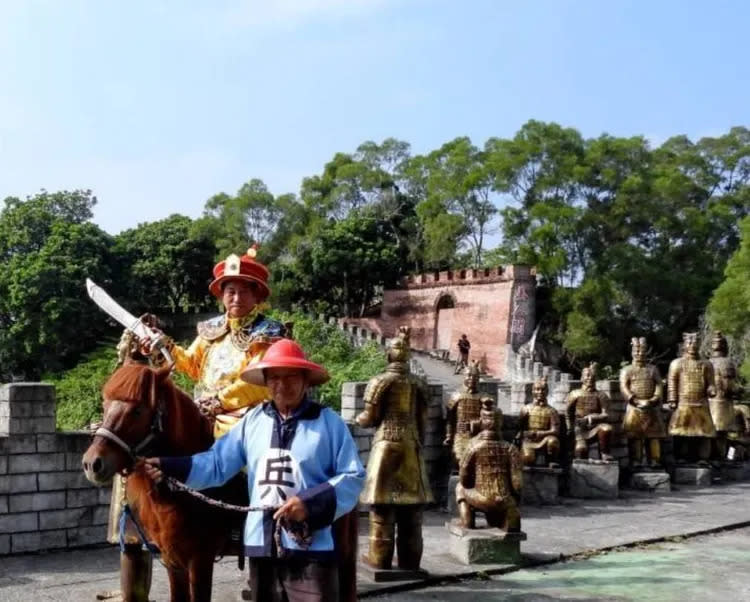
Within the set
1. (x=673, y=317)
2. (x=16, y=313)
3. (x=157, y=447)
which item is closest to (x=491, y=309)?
(x=673, y=317)

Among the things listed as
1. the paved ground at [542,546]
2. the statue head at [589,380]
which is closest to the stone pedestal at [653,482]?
the paved ground at [542,546]

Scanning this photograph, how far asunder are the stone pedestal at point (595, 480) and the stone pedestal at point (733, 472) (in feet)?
10.8

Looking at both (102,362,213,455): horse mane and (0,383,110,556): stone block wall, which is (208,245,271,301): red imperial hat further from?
(0,383,110,556): stone block wall

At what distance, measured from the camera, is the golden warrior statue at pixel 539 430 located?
1189 cm

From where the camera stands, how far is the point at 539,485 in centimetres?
1178

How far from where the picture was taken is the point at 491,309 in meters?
37.8

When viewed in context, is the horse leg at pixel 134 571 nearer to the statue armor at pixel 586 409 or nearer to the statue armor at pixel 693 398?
the statue armor at pixel 586 409

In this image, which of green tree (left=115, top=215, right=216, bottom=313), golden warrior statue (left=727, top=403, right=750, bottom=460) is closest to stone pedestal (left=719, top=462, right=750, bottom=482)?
golden warrior statue (left=727, top=403, right=750, bottom=460)

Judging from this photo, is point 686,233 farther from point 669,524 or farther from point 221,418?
point 221,418

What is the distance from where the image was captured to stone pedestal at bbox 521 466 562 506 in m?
11.8

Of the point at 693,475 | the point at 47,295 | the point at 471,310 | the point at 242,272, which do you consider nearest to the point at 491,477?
the point at 242,272

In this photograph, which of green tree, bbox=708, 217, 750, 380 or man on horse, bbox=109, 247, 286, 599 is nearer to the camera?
man on horse, bbox=109, 247, 286, 599

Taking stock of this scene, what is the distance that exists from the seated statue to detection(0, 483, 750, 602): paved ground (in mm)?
461

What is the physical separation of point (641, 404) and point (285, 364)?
10.4m
